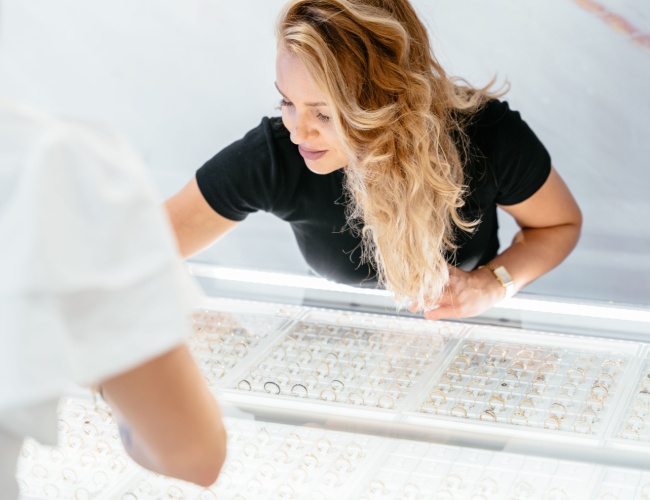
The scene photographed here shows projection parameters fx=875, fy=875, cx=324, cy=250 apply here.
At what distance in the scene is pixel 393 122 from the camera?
1808 mm

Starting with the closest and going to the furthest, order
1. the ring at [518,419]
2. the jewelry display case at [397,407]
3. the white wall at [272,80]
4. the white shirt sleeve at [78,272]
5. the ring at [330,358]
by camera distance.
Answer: the white shirt sleeve at [78,272], the jewelry display case at [397,407], the ring at [518,419], the ring at [330,358], the white wall at [272,80]

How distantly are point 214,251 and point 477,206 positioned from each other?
2.88 metres

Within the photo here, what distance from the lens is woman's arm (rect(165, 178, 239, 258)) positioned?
2.03 metres

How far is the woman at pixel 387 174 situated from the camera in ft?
5.75

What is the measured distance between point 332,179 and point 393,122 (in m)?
0.27

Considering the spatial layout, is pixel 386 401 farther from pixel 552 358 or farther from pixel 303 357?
pixel 552 358

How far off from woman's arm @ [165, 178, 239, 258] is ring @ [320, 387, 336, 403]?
71 centimetres

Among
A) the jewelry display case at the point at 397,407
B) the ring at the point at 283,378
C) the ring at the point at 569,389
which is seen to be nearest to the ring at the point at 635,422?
the jewelry display case at the point at 397,407

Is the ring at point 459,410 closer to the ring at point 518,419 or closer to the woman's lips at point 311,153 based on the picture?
the ring at point 518,419

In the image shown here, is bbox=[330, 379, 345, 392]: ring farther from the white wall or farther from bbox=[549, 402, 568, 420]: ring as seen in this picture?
the white wall

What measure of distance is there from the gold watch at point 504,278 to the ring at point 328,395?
71 cm

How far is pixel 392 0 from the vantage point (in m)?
1.81

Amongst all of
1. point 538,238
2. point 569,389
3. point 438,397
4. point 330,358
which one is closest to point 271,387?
point 330,358

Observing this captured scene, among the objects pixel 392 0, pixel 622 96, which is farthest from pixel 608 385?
pixel 622 96
